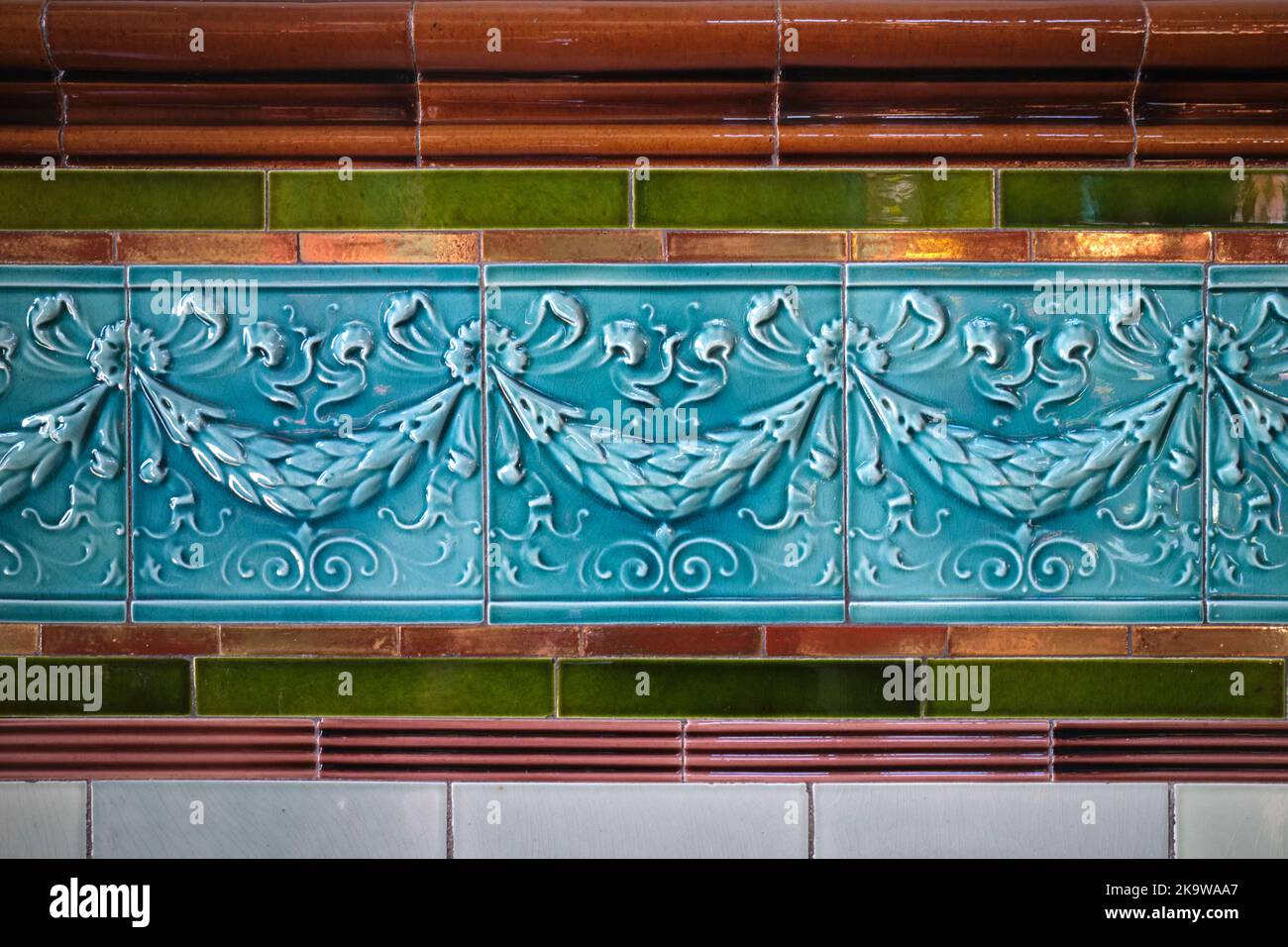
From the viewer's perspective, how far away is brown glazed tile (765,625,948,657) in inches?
83.0

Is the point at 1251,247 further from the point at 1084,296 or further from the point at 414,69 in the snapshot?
the point at 414,69

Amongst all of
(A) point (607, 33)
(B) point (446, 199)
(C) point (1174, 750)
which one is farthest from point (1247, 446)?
(B) point (446, 199)

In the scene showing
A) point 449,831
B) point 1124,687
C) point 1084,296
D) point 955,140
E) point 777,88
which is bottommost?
point 449,831

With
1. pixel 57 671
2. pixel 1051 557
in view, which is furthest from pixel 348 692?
pixel 1051 557

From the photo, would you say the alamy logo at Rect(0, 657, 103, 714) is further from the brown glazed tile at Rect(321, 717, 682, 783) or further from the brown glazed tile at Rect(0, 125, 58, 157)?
the brown glazed tile at Rect(0, 125, 58, 157)

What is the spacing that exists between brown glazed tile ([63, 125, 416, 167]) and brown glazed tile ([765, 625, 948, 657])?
1.24 metres

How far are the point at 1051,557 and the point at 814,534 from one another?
484 mm

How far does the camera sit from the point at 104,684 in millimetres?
2141

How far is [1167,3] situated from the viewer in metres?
2.05

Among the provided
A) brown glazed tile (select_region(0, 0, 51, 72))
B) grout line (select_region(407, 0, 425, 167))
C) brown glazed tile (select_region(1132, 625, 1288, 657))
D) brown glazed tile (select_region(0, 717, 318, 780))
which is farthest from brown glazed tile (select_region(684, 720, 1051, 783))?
brown glazed tile (select_region(0, 0, 51, 72))

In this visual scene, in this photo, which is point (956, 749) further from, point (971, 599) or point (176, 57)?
point (176, 57)

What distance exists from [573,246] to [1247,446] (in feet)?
4.67

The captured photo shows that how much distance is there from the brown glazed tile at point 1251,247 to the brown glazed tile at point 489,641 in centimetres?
153

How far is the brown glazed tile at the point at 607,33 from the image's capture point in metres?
2.03
